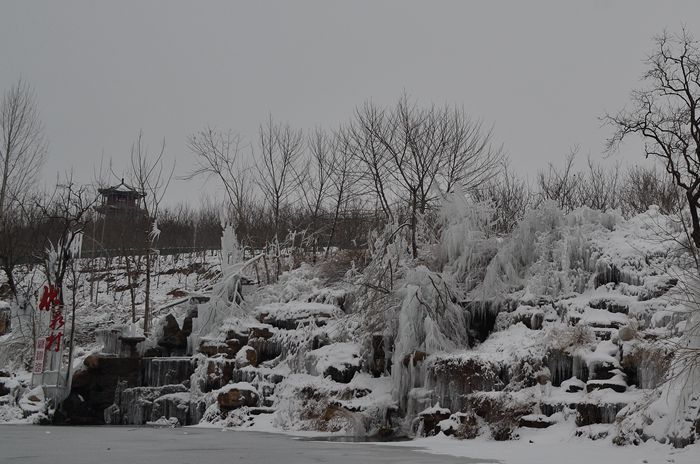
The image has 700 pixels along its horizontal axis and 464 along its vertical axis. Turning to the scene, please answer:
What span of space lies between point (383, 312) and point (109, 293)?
71.9 ft

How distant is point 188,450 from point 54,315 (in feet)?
35.6

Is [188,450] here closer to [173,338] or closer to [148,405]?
[148,405]

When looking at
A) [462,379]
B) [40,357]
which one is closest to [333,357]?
[462,379]

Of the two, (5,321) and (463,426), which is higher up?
(5,321)

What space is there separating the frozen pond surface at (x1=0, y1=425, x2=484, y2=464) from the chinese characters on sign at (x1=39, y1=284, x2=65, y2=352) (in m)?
6.21

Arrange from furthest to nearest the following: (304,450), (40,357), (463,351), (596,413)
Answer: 1. (40,357)
2. (463,351)
3. (596,413)
4. (304,450)

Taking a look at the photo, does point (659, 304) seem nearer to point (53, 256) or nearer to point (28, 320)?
point (53, 256)

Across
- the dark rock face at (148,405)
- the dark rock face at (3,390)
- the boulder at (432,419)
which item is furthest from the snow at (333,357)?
the dark rock face at (3,390)

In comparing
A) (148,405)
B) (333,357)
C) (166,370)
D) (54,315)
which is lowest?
(148,405)

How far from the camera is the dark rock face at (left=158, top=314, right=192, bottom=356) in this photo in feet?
66.1

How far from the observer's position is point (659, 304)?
13.3 metres

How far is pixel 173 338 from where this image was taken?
2025cm

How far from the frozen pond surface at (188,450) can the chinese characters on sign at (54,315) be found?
6.21 m

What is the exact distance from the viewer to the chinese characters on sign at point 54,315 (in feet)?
59.4
